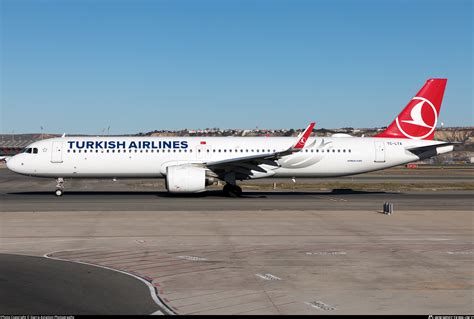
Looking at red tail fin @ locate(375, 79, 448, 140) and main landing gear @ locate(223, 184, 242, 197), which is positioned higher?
red tail fin @ locate(375, 79, 448, 140)

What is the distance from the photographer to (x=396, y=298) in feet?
35.2

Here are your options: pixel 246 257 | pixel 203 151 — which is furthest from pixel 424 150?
pixel 246 257

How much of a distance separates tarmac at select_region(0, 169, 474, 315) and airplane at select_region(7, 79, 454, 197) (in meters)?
6.42

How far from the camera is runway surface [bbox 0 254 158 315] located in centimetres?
976

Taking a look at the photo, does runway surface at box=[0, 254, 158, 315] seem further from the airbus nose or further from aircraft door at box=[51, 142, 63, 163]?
the airbus nose

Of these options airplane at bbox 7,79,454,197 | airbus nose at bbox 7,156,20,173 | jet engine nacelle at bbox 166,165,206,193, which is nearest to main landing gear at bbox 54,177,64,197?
airplane at bbox 7,79,454,197

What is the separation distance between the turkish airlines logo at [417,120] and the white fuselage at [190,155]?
0.78 m

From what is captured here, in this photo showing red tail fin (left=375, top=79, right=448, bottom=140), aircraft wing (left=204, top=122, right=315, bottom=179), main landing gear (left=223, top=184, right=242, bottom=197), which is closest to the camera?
aircraft wing (left=204, top=122, right=315, bottom=179)

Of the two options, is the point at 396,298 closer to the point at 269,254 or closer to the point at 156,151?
the point at 269,254

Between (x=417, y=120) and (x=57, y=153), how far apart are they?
77.9 feet

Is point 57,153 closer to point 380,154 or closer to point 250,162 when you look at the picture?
point 250,162

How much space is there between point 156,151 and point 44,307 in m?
26.1

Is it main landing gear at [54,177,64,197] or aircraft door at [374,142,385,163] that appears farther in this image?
aircraft door at [374,142,385,163]

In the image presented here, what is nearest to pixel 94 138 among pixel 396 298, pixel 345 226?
pixel 345 226
